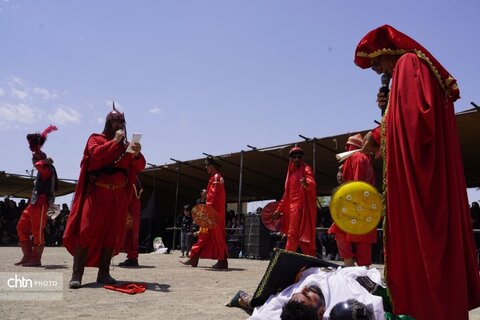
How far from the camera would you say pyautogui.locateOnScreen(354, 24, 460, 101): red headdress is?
10.3 feet

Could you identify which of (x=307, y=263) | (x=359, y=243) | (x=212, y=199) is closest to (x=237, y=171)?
(x=212, y=199)

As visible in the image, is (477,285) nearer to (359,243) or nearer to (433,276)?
(433,276)

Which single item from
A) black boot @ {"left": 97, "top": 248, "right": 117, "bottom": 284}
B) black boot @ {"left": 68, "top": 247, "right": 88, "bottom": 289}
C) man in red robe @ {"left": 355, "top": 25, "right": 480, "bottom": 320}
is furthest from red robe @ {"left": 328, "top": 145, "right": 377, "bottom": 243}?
black boot @ {"left": 68, "top": 247, "right": 88, "bottom": 289}

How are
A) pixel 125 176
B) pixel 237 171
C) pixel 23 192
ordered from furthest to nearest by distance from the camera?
pixel 23 192, pixel 237 171, pixel 125 176

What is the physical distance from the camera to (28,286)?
5.07 m

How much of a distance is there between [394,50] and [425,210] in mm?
1217

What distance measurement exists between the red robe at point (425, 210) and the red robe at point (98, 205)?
3249 millimetres

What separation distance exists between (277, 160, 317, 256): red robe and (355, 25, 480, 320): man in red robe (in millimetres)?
4323

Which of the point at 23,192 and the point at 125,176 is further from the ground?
the point at 23,192

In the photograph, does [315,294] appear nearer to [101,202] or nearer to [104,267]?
[101,202]

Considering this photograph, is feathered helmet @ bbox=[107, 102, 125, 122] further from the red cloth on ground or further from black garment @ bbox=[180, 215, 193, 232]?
black garment @ bbox=[180, 215, 193, 232]

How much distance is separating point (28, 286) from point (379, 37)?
4396mm

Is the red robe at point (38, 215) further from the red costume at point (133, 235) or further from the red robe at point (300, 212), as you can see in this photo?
the red robe at point (300, 212)

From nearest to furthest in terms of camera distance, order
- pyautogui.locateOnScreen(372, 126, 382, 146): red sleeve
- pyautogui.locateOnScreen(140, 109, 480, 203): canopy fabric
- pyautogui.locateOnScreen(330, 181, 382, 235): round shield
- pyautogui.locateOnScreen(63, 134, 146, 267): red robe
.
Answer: pyautogui.locateOnScreen(372, 126, 382, 146): red sleeve < pyautogui.locateOnScreen(330, 181, 382, 235): round shield < pyautogui.locateOnScreen(63, 134, 146, 267): red robe < pyautogui.locateOnScreen(140, 109, 480, 203): canopy fabric
